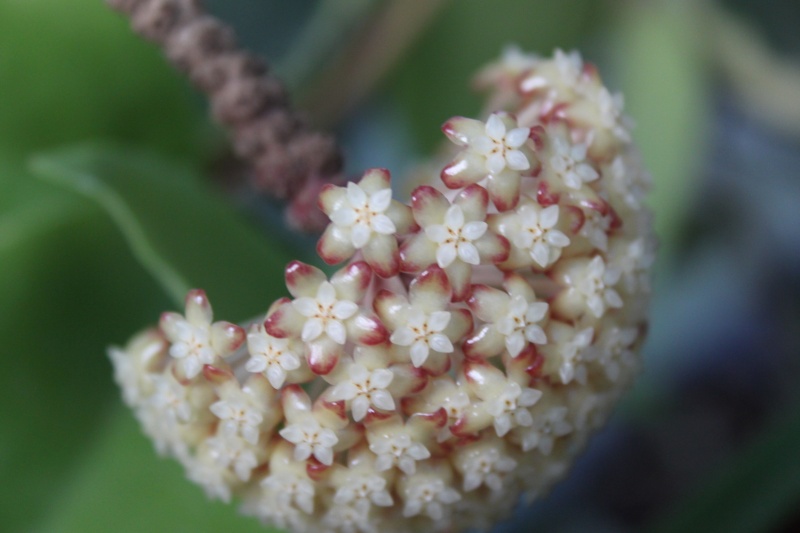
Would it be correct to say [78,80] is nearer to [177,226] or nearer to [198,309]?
[177,226]

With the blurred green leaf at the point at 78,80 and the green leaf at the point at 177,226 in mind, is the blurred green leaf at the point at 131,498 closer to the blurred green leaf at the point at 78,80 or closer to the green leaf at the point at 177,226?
the green leaf at the point at 177,226

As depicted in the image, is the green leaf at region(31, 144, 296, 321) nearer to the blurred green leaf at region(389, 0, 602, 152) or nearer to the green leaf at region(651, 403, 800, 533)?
the blurred green leaf at region(389, 0, 602, 152)

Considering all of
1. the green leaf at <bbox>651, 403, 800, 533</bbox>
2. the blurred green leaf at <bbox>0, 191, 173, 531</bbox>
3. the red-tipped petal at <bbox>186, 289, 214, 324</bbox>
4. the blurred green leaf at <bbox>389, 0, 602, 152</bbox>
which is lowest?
the green leaf at <bbox>651, 403, 800, 533</bbox>

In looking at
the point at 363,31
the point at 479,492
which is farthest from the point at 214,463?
the point at 363,31

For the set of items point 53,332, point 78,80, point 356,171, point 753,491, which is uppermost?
point 356,171

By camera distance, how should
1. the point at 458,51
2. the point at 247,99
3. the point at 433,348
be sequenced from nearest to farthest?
the point at 433,348
the point at 247,99
the point at 458,51

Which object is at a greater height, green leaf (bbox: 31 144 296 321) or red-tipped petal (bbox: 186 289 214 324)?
green leaf (bbox: 31 144 296 321)

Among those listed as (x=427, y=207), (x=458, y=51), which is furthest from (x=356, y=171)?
(x=427, y=207)

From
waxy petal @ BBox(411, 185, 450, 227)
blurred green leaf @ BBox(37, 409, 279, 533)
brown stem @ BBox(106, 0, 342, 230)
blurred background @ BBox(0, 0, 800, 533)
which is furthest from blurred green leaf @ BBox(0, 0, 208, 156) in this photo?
waxy petal @ BBox(411, 185, 450, 227)
